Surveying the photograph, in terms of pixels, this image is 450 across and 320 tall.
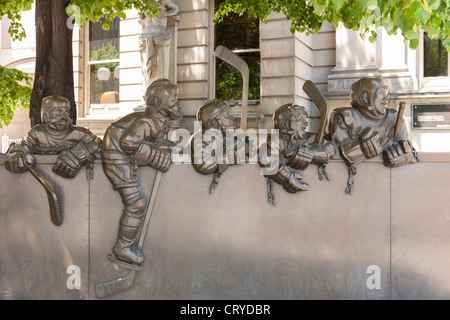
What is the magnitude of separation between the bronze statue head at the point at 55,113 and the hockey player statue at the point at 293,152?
1405 mm

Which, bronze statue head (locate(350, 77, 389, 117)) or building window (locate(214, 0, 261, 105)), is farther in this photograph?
building window (locate(214, 0, 261, 105))

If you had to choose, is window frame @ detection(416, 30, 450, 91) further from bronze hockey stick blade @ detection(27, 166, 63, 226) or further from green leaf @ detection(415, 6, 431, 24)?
bronze hockey stick blade @ detection(27, 166, 63, 226)

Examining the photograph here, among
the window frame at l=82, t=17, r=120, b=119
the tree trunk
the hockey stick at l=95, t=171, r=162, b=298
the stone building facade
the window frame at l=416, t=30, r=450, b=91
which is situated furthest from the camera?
the window frame at l=82, t=17, r=120, b=119

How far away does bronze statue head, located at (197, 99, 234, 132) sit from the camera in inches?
130

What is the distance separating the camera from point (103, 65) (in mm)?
12297

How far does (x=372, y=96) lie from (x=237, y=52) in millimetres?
7554

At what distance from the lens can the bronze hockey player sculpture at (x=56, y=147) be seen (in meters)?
3.28

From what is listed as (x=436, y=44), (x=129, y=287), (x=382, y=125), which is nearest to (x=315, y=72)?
(x=436, y=44)

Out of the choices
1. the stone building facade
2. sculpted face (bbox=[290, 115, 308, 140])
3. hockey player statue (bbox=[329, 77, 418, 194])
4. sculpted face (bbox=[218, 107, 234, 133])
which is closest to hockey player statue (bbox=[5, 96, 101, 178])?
sculpted face (bbox=[218, 107, 234, 133])

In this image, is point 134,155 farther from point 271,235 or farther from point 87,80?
point 87,80

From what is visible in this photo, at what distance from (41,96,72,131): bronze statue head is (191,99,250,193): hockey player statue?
3.02 ft

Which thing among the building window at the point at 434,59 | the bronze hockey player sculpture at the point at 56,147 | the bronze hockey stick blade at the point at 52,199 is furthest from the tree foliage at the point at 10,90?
the building window at the point at 434,59
